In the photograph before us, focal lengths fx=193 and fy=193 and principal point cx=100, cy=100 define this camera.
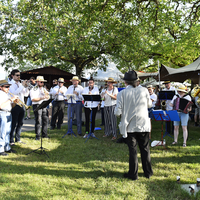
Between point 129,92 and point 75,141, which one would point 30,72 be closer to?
point 75,141

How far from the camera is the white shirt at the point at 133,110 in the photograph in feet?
12.9

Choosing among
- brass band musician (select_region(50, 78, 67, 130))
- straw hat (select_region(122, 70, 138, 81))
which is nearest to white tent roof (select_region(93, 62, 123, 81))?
brass band musician (select_region(50, 78, 67, 130))

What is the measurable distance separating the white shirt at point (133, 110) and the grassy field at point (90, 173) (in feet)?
3.52

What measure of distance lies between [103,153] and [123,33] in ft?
26.9

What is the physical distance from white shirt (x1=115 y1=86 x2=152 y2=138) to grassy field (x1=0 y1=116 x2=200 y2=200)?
3.52 ft

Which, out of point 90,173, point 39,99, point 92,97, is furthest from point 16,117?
point 90,173

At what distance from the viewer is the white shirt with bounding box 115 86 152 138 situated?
155 inches

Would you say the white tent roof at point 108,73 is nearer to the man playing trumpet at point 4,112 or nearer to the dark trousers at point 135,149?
the man playing trumpet at point 4,112

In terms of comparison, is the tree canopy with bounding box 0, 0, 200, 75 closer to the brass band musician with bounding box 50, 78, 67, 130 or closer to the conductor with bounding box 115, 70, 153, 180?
the brass band musician with bounding box 50, 78, 67, 130

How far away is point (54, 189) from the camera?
3.67 meters

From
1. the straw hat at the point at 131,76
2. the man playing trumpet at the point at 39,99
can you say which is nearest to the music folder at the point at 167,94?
the straw hat at the point at 131,76

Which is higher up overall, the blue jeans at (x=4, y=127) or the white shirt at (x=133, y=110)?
the white shirt at (x=133, y=110)

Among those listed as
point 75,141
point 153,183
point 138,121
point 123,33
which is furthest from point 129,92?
point 123,33

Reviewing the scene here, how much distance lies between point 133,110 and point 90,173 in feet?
5.81
